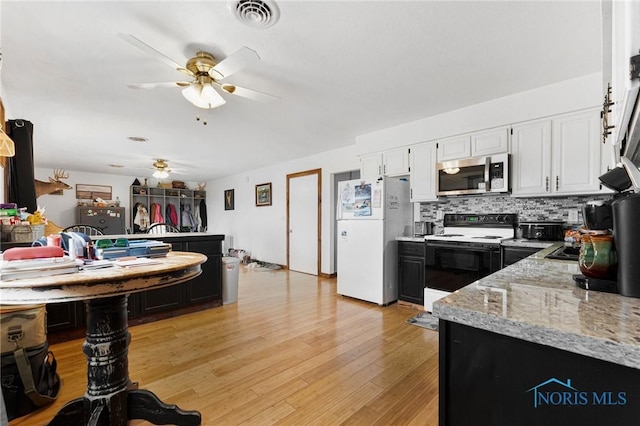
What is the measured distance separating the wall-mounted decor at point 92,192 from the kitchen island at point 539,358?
9.36 meters

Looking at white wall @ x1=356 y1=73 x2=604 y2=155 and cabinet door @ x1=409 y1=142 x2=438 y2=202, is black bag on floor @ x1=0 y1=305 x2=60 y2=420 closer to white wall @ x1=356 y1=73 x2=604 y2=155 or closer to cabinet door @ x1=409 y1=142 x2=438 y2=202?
cabinet door @ x1=409 y1=142 x2=438 y2=202

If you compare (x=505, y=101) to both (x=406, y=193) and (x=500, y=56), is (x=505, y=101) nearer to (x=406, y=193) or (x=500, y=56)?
(x=500, y=56)

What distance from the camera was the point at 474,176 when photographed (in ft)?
10.3

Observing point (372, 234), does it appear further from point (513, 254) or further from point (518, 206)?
point (518, 206)

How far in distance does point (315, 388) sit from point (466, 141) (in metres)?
2.98

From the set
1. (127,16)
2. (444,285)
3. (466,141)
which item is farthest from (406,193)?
(127,16)

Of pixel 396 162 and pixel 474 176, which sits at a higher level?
pixel 396 162

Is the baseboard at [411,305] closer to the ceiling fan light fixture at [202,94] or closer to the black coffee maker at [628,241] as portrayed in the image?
the black coffee maker at [628,241]

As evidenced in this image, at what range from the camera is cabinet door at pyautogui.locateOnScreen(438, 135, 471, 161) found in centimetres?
326

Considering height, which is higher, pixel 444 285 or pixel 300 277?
pixel 444 285

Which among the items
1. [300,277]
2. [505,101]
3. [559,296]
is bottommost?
[300,277]

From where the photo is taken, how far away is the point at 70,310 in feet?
8.13

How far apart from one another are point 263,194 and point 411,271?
4.38 m

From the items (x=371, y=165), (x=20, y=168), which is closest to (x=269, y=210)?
(x=371, y=165)
